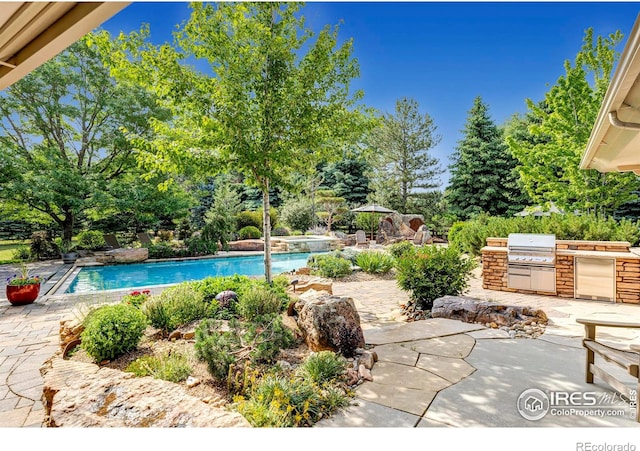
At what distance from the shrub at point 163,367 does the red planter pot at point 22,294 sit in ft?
14.9

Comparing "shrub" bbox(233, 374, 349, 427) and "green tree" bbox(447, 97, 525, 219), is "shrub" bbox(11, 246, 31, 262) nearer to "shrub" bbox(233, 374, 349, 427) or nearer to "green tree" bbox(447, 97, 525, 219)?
"shrub" bbox(233, 374, 349, 427)

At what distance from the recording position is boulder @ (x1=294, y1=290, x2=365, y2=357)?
3.22 m

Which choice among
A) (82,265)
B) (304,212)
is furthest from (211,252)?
(304,212)

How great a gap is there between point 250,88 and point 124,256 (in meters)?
9.73

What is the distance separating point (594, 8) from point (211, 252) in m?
13.3

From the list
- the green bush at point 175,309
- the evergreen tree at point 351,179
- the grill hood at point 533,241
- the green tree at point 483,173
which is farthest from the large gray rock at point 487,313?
the evergreen tree at point 351,179

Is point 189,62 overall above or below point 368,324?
above

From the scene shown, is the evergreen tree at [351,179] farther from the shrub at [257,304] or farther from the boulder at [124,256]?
the shrub at [257,304]

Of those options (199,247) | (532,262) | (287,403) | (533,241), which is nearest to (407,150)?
(199,247)

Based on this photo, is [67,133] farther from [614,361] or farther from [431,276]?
[614,361]

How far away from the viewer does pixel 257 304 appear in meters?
4.11

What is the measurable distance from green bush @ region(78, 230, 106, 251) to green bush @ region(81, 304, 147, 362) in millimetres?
11979

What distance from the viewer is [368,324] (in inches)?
182
